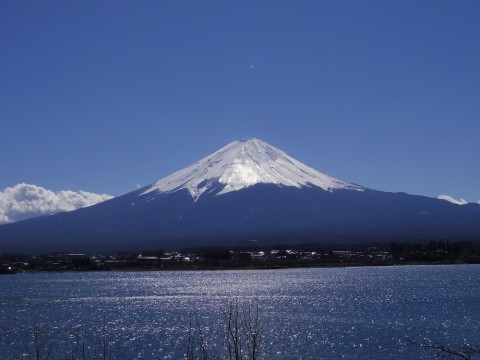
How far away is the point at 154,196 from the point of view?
537ft

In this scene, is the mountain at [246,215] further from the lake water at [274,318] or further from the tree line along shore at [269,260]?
the lake water at [274,318]

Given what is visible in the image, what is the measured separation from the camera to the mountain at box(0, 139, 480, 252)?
4828 inches

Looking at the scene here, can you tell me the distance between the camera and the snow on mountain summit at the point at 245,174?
16612cm

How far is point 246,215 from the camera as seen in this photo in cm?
15050

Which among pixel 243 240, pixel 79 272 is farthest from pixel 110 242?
pixel 79 272

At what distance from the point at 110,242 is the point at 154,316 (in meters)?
97.2

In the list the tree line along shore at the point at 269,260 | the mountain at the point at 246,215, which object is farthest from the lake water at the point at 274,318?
the mountain at the point at 246,215

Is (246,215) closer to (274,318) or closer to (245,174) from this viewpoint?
(245,174)

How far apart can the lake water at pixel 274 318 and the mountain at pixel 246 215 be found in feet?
220

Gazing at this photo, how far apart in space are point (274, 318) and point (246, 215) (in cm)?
12090

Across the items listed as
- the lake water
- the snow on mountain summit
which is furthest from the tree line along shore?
the snow on mountain summit

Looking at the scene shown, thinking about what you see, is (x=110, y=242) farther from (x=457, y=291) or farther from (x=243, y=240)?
(x=457, y=291)

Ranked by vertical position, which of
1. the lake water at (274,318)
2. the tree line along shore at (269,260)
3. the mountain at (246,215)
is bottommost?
the lake water at (274,318)

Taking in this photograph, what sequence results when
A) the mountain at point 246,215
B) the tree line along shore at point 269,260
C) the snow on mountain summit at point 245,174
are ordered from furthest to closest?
1. the snow on mountain summit at point 245,174
2. the mountain at point 246,215
3. the tree line along shore at point 269,260
